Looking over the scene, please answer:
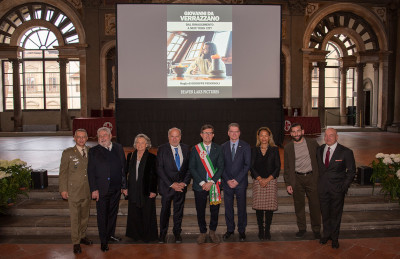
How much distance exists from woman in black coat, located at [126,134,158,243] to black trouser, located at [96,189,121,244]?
19 centimetres

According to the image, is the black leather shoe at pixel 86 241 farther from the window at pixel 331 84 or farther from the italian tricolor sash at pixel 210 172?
the window at pixel 331 84

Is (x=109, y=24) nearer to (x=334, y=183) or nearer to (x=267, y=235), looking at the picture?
(x=267, y=235)

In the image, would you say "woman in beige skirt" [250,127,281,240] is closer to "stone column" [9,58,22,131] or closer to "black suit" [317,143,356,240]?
"black suit" [317,143,356,240]

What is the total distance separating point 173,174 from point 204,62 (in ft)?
14.2

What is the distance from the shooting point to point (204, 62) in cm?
792

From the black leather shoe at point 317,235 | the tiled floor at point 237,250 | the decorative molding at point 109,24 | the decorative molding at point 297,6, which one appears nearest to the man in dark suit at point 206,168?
the tiled floor at point 237,250

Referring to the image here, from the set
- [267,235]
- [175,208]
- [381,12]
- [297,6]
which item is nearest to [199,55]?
[175,208]

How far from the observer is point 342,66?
17438mm

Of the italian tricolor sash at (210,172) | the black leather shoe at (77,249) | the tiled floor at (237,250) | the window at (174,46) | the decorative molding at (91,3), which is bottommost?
the tiled floor at (237,250)

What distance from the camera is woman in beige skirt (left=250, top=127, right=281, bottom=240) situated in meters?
4.17

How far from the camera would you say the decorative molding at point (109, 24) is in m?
13.2

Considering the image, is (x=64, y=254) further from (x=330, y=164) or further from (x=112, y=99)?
(x=112, y=99)

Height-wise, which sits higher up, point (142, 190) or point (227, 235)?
point (142, 190)

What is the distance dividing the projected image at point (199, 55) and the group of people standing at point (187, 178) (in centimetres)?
395
